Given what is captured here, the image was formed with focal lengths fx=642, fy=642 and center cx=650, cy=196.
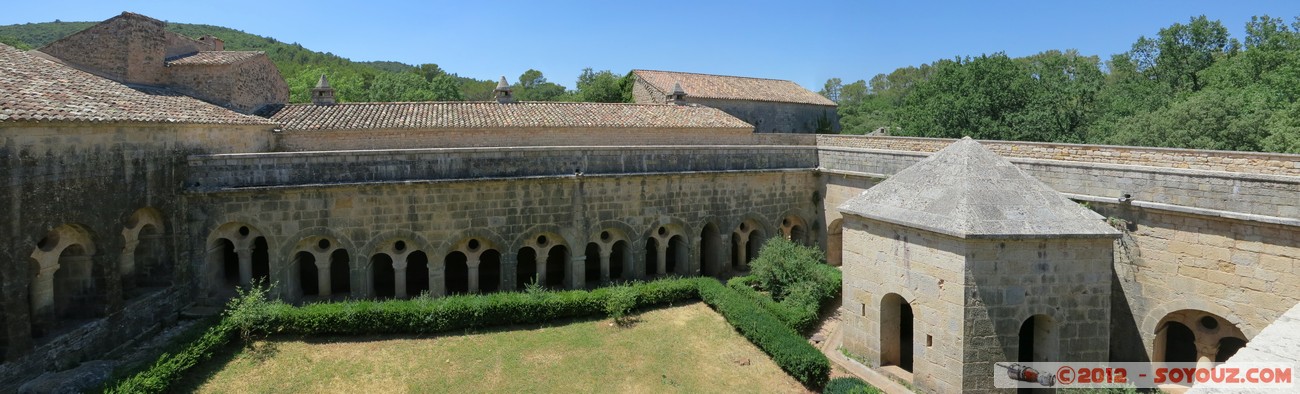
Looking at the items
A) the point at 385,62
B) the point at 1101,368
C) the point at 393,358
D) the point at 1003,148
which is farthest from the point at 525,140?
the point at 385,62

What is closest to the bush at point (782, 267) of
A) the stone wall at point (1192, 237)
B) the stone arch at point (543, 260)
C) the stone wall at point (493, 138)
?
the stone wall at point (1192, 237)

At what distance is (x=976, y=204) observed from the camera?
477 inches

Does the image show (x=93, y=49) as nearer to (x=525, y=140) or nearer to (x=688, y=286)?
(x=525, y=140)

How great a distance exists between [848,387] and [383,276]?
13810 millimetres

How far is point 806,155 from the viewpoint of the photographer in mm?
21844

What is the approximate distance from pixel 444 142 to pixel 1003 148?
17373 millimetres

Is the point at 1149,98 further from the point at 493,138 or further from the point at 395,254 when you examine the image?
the point at 395,254

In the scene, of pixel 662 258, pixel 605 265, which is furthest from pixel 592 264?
pixel 662 258

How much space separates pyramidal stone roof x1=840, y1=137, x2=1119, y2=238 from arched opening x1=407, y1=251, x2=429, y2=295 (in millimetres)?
12429

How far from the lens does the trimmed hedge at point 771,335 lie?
13.3 metres

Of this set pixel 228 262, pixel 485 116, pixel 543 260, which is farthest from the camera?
pixel 485 116

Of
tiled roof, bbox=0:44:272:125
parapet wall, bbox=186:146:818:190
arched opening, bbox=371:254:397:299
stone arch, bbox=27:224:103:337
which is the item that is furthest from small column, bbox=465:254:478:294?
stone arch, bbox=27:224:103:337

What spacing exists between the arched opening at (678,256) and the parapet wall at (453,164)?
243 centimetres

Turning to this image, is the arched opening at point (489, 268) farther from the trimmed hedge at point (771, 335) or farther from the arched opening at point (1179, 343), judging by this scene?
the arched opening at point (1179, 343)
